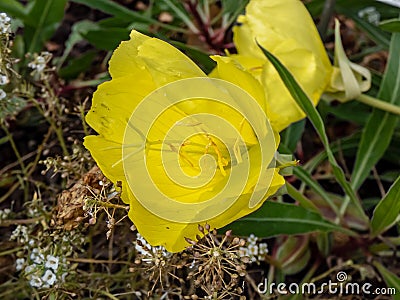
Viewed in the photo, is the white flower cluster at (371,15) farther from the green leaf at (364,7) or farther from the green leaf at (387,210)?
the green leaf at (387,210)

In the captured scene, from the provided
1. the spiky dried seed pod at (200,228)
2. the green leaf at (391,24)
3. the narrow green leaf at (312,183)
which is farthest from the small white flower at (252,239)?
the green leaf at (391,24)

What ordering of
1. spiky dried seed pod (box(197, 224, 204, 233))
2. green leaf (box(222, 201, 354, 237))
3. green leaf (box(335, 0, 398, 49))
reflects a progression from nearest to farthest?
spiky dried seed pod (box(197, 224, 204, 233))
green leaf (box(222, 201, 354, 237))
green leaf (box(335, 0, 398, 49))

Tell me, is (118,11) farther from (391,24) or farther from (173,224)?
(173,224)

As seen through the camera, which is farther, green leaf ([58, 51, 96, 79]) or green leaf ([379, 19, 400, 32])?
green leaf ([58, 51, 96, 79])

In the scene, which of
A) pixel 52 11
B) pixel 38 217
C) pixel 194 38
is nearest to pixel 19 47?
pixel 52 11

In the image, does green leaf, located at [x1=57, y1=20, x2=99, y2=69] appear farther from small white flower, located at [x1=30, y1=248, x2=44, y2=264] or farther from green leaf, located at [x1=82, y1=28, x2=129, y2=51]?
small white flower, located at [x1=30, y1=248, x2=44, y2=264]

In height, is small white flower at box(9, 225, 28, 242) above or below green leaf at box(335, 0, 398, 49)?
below

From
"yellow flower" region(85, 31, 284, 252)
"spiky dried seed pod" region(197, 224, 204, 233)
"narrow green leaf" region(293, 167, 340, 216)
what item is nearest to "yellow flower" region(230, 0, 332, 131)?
"narrow green leaf" region(293, 167, 340, 216)

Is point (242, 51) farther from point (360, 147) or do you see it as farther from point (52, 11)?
point (52, 11)
